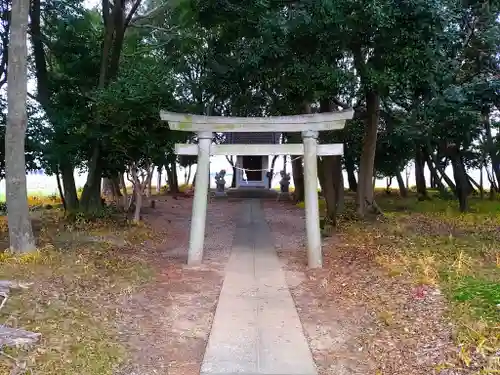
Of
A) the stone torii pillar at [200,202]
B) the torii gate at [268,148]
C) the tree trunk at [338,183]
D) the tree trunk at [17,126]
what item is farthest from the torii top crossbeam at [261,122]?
the tree trunk at [338,183]

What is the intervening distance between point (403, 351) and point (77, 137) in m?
10.8

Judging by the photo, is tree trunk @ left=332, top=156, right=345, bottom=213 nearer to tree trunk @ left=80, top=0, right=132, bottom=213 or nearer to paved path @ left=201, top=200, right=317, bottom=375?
paved path @ left=201, top=200, right=317, bottom=375

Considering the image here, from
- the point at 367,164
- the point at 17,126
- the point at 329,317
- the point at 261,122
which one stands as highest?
the point at 261,122

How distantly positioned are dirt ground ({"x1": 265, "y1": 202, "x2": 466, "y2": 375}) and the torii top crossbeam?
2.78 m

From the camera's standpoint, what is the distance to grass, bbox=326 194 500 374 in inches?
A: 204

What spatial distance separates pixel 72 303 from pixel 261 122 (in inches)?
206

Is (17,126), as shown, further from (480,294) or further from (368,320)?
(480,294)

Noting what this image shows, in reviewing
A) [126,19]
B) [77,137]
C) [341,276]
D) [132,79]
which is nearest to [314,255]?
[341,276]

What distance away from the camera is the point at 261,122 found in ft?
33.6

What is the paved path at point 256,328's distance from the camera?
16.8ft

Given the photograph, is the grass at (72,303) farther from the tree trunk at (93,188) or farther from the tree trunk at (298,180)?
the tree trunk at (298,180)

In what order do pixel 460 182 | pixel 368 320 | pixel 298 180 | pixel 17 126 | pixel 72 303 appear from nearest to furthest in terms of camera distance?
pixel 368 320, pixel 72 303, pixel 17 126, pixel 460 182, pixel 298 180

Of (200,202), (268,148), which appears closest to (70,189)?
(200,202)

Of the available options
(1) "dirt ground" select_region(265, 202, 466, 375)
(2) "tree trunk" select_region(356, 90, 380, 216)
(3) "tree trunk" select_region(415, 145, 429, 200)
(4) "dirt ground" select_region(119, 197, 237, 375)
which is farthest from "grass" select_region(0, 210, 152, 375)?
(3) "tree trunk" select_region(415, 145, 429, 200)
